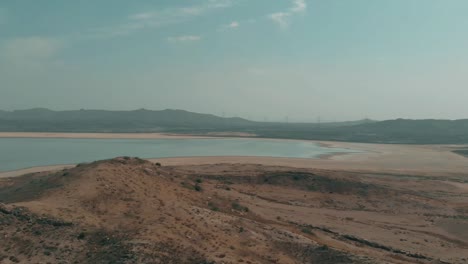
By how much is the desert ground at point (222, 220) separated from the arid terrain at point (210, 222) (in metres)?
0.07

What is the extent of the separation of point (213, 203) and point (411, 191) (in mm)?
30941

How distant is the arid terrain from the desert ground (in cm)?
7

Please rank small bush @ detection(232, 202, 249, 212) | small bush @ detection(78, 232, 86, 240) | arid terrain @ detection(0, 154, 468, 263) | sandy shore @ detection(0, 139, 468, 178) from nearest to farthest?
1. arid terrain @ detection(0, 154, 468, 263)
2. small bush @ detection(78, 232, 86, 240)
3. small bush @ detection(232, 202, 249, 212)
4. sandy shore @ detection(0, 139, 468, 178)

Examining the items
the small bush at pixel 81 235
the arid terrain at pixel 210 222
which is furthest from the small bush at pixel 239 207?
the small bush at pixel 81 235

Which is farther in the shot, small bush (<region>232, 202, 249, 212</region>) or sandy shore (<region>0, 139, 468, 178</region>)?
sandy shore (<region>0, 139, 468, 178</region>)

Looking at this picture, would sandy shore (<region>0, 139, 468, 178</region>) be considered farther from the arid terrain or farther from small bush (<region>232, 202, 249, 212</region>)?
small bush (<region>232, 202, 249, 212</region>)

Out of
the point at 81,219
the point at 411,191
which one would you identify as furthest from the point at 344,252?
the point at 411,191

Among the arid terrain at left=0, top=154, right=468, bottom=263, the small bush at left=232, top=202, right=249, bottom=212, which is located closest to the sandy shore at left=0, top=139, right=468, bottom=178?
the arid terrain at left=0, top=154, right=468, bottom=263

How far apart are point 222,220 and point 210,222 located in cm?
131

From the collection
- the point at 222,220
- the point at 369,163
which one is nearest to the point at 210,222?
the point at 222,220

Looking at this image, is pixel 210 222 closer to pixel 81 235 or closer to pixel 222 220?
pixel 222 220

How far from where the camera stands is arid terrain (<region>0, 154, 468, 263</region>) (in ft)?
70.5

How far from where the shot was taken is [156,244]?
21.6 meters

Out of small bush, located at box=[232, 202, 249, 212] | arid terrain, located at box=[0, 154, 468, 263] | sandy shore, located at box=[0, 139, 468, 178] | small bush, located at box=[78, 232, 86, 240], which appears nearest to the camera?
arid terrain, located at box=[0, 154, 468, 263]
